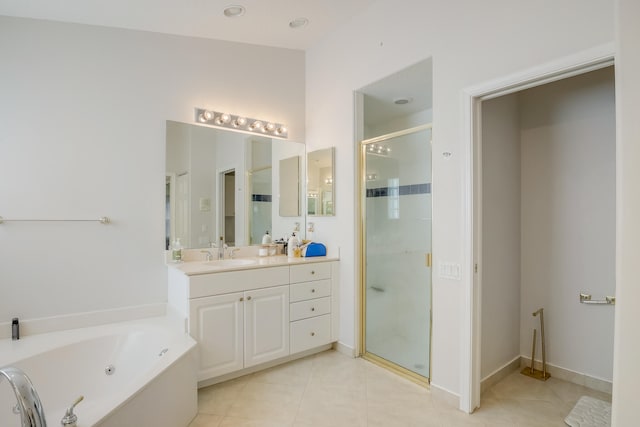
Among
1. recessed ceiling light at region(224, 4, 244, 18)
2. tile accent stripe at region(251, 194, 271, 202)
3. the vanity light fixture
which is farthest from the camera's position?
tile accent stripe at region(251, 194, 271, 202)

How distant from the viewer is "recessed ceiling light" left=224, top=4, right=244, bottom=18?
2.45m

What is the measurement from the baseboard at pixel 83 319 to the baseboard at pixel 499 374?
2563mm

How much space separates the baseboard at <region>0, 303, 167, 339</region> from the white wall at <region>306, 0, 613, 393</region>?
165 cm

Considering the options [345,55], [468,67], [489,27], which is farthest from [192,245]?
[489,27]

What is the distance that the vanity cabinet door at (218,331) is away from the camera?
2.28 meters

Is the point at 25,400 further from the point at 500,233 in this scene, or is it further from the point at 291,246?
the point at 500,233

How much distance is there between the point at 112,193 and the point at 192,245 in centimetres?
73

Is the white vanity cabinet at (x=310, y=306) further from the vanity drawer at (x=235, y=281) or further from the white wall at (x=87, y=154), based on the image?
the white wall at (x=87, y=154)

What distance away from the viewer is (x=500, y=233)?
101 inches

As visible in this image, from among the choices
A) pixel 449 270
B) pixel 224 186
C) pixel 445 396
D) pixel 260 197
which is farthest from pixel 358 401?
pixel 224 186

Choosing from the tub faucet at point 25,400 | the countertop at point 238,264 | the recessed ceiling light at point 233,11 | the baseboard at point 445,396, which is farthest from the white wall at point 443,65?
the tub faucet at point 25,400

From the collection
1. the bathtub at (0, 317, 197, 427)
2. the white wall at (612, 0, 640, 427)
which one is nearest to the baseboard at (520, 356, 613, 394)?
the white wall at (612, 0, 640, 427)

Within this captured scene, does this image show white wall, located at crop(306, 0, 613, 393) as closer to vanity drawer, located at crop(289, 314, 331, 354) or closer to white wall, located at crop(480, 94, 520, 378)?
vanity drawer, located at crop(289, 314, 331, 354)

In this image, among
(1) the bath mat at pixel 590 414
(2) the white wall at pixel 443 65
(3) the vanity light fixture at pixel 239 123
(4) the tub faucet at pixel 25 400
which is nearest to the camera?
(4) the tub faucet at pixel 25 400
